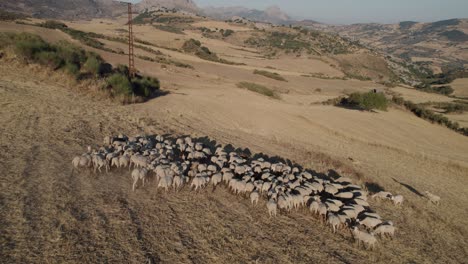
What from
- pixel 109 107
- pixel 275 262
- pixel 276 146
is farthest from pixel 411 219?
pixel 109 107

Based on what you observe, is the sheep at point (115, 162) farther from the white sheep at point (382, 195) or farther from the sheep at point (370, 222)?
the white sheep at point (382, 195)

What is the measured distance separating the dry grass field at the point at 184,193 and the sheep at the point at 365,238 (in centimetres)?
22

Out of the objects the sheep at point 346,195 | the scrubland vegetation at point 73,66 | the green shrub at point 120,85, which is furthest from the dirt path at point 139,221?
the scrubland vegetation at point 73,66

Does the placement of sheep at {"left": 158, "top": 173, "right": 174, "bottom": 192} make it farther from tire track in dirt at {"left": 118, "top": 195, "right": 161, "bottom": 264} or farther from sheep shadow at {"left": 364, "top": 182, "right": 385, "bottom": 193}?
sheep shadow at {"left": 364, "top": 182, "right": 385, "bottom": 193}

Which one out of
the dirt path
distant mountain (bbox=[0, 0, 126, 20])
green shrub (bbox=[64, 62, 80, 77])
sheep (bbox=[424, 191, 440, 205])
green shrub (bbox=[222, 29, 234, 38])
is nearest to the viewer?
the dirt path

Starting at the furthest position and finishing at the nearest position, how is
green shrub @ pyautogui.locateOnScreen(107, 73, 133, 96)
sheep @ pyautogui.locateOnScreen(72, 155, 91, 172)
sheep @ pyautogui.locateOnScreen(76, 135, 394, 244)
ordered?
green shrub @ pyautogui.locateOnScreen(107, 73, 133, 96) → sheep @ pyautogui.locateOnScreen(72, 155, 91, 172) → sheep @ pyautogui.locateOnScreen(76, 135, 394, 244)

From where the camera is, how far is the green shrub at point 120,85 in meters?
19.5

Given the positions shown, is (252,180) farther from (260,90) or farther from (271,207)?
(260,90)

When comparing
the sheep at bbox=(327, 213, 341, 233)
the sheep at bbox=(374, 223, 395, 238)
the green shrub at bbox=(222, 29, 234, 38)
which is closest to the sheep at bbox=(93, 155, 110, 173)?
the sheep at bbox=(327, 213, 341, 233)


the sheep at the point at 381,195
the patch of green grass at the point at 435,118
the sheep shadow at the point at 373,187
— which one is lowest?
the patch of green grass at the point at 435,118

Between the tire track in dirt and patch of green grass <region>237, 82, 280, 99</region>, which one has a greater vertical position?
the tire track in dirt

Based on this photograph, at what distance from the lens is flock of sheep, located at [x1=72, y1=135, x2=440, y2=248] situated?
9.30 m

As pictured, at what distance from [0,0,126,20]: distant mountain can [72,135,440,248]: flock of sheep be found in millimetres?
123450

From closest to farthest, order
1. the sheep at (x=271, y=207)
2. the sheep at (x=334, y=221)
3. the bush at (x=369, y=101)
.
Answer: the sheep at (x=334, y=221)
the sheep at (x=271, y=207)
the bush at (x=369, y=101)
